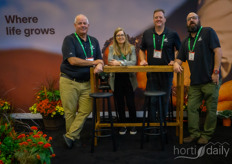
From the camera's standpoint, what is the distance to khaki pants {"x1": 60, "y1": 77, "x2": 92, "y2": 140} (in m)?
3.00

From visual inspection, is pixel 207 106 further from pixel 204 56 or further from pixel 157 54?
pixel 157 54

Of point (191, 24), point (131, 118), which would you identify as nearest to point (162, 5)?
point (191, 24)

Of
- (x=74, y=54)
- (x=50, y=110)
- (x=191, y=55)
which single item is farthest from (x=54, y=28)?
(x=191, y=55)

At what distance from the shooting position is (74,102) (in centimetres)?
305

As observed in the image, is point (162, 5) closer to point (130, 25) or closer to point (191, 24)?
point (130, 25)

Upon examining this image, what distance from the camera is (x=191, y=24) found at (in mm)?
2992

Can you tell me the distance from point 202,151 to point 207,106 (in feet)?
2.08

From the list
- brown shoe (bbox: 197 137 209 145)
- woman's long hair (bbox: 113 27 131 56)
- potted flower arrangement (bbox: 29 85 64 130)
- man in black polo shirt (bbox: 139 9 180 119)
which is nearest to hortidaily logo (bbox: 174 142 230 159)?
brown shoe (bbox: 197 137 209 145)

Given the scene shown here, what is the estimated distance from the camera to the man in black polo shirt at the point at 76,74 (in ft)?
9.66

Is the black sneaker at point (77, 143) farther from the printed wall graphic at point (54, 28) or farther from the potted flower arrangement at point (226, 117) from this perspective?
the potted flower arrangement at point (226, 117)

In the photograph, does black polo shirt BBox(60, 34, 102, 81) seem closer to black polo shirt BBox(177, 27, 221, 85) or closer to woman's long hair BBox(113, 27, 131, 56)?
woman's long hair BBox(113, 27, 131, 56)

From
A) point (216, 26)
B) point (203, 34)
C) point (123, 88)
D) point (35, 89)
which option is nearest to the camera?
point (203, 34)

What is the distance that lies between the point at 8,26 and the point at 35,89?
4.60 ft

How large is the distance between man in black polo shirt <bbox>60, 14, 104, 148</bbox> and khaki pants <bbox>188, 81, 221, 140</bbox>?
4.44ft
